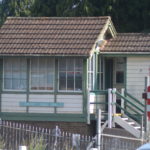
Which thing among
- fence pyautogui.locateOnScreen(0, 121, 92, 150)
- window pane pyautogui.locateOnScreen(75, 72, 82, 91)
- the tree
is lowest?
fence pyautogui.locateOnScreen(0, 121, 92, 150)

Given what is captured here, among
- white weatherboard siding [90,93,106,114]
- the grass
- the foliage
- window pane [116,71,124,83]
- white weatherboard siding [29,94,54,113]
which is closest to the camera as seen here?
the grass

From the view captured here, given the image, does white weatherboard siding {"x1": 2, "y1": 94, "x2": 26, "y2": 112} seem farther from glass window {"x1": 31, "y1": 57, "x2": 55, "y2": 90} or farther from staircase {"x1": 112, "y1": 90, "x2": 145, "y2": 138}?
staircase {"x1": 112, "y1": 90, "x2": 145, "y2": 138}

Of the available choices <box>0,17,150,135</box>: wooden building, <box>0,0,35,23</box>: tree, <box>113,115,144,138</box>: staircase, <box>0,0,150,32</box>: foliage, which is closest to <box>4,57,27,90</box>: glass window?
<box>0,17,150,135</box>: wooden building

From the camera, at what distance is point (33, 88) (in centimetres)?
2262

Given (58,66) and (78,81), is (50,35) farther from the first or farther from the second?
(78,81)

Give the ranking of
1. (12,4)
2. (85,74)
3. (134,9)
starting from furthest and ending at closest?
1. (12,4)
2. (134,9)
3. (85,74)

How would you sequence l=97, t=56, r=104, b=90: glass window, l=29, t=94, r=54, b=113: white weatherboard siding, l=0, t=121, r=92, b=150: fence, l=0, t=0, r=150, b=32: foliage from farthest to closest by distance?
l=0, t=0, r=150, b=32: foliage, l=97, t=56, r=104, b=90: glass window, l=29, t=94, r=54, b=113: white weatherboard siding, l=0, t=121, r=92, b=150: fence

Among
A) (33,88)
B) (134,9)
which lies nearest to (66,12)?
(134,9)

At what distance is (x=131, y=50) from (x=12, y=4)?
20.6 m

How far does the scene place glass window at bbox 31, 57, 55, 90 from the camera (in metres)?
22.5

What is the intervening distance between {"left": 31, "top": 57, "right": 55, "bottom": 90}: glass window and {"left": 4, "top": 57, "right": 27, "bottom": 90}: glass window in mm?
358

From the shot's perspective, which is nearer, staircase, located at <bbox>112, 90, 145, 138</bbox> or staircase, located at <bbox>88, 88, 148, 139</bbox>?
staircase, located at <bbox>88, 88, 148, 139</bbox>

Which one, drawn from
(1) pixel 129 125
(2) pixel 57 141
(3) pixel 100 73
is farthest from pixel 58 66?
(2) pixel 57 141

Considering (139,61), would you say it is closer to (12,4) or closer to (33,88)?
(33,88)
